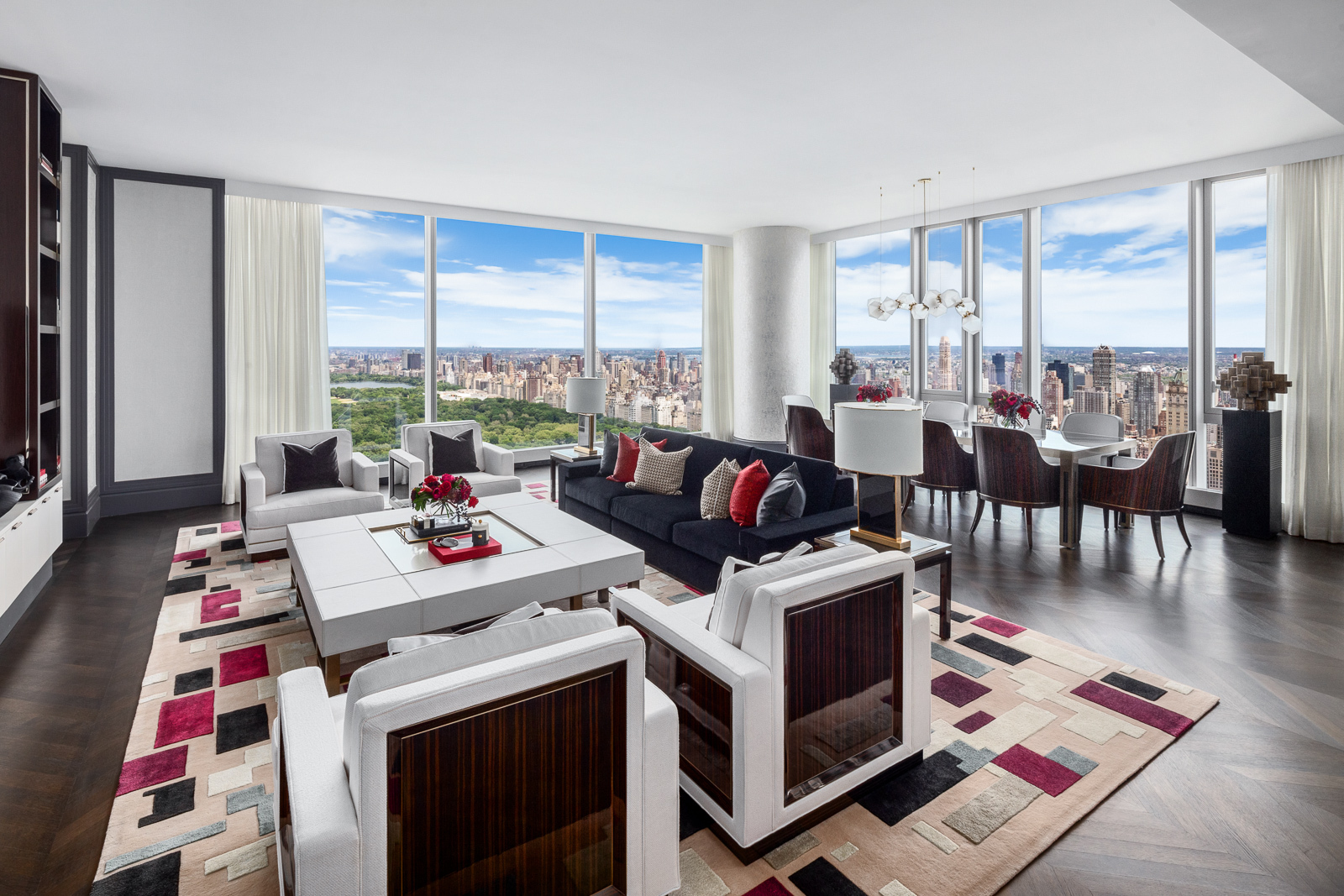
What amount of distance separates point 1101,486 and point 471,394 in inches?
240

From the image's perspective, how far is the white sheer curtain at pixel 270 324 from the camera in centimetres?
631

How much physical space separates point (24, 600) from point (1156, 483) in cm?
674

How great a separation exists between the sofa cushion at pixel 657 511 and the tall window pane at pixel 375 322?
3.74 metres

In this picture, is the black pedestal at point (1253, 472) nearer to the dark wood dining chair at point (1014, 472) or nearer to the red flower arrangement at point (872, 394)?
the dark wood dining chair at point (1014, 472)

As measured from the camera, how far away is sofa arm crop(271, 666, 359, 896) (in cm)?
129

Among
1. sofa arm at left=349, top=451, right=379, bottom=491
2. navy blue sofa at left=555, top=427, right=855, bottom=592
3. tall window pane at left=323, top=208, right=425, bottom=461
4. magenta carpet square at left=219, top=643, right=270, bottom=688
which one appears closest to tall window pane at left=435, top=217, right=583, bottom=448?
tall window pane at left=323, top=208, right=425, bottom=461

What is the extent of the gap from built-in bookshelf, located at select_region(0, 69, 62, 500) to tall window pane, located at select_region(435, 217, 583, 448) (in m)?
3.64

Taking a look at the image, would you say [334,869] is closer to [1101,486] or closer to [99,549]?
[99,549]

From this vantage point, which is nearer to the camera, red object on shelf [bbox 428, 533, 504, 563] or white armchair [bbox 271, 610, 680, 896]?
white armchair [bbox 271, 610, 680, 896]

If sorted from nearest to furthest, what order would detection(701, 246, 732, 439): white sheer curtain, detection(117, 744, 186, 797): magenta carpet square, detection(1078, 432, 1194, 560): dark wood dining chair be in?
1. detection(117, 744, 186, 797): magenta carpet square
2. detection(1078, 432, 1194, 560): dark wood dining chair
3. detection(701, 246, 732, 439): white sheer curtain

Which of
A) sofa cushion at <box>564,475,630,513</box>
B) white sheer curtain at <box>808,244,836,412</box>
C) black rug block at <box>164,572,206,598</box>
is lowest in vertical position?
black rug block at <box>164,572,206,598</box>

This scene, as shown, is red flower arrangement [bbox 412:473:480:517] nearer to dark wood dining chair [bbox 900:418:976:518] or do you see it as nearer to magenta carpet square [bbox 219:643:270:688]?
magenta carpet square [bbox 219:643:270:688]

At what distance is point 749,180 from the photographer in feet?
21.2

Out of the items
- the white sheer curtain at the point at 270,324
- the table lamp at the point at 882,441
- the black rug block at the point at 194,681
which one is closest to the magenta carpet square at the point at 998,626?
the table lamp at the point at 882,441
